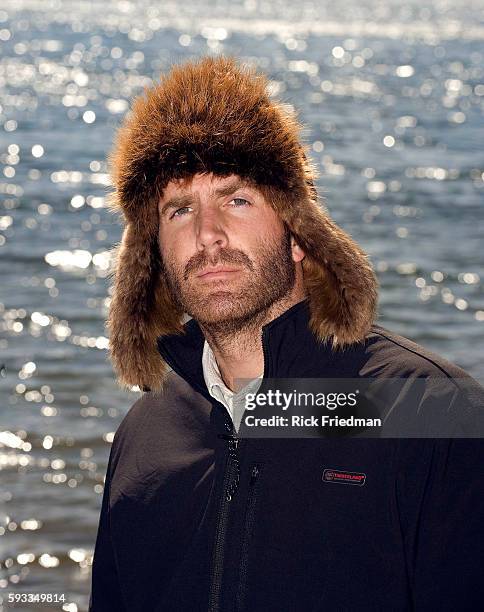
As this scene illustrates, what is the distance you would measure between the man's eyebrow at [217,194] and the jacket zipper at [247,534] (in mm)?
1010

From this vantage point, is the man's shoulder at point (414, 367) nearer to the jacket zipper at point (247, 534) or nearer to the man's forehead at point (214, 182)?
the jacket zipper at point (247, 534)

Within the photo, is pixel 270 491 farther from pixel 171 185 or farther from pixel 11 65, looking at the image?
pixel 11 65

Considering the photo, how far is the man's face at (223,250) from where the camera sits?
4.12 meters

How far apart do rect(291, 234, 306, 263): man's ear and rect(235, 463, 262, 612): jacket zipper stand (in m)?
0.83

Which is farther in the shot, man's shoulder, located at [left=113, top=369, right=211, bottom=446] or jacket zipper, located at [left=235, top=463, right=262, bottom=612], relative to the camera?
man's shoulder, located at [left=113, top=369, right=211, bottom=446]

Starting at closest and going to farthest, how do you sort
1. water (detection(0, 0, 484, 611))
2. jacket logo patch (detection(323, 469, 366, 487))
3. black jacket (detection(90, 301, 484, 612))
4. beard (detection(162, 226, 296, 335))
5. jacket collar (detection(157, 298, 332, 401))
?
black jacket (detection(90, 301, 484, 612))
jacket logo patch (detection(323, 469, 366, 487))
jacket collar (detection(157, 298, 332, 401))
beard (detection(162, 226, 296, 335))
water (detection(0, 0, 484, 611))

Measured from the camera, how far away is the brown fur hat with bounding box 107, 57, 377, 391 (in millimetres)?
4250

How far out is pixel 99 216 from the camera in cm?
2086

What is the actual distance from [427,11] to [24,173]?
82400 mm

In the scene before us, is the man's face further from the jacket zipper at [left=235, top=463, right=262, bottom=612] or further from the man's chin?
the jacket zipper at [left=235, top=463, right=262, bottom=612]

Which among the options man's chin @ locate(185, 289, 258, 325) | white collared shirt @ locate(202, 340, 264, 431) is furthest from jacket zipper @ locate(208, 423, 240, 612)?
man's chin @ locate(185, 289, 258, 325)

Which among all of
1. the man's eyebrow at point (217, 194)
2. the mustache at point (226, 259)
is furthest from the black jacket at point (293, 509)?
the man's eyebrow at point (217, 194)

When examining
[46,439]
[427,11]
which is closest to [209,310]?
[46,439]

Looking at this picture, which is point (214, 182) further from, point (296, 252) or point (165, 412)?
point (165, 412)
